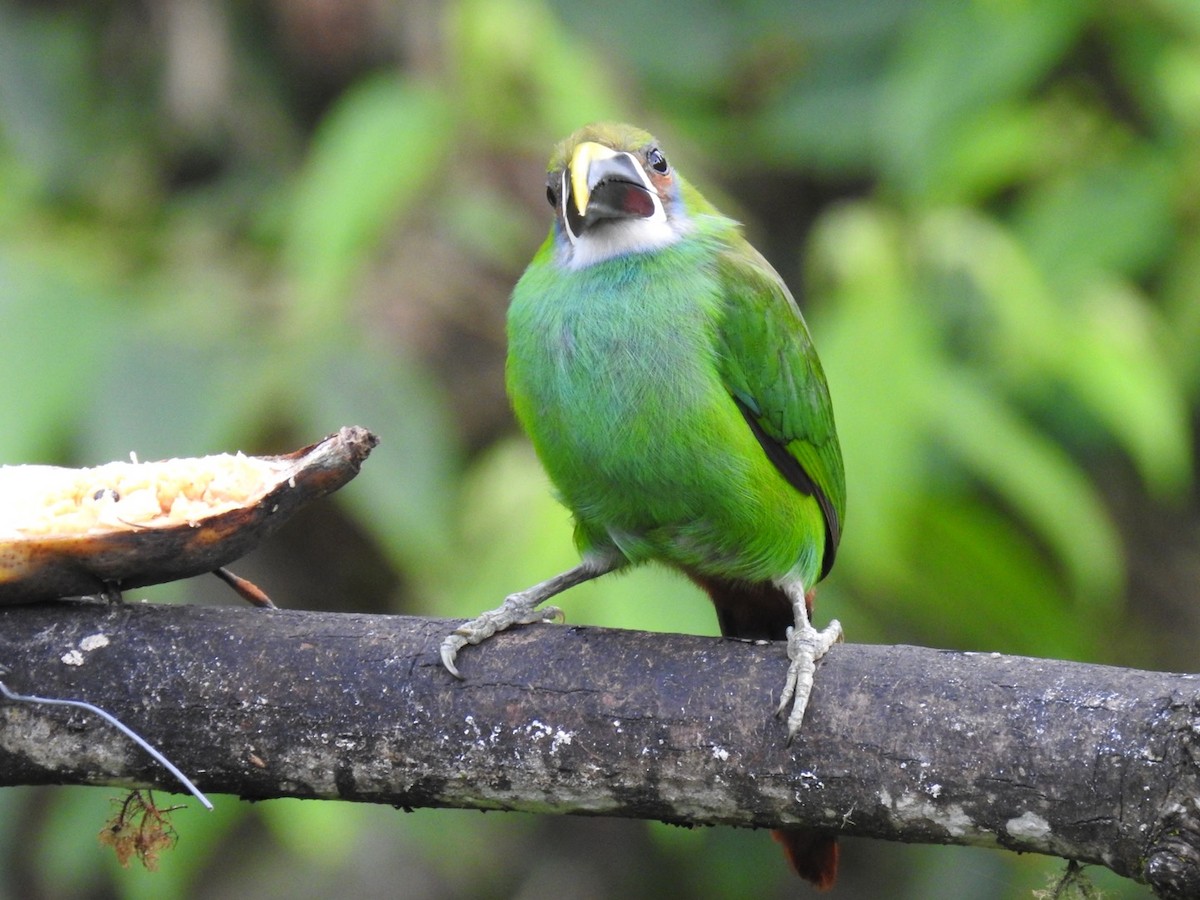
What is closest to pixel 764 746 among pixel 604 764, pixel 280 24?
pixel 604 764

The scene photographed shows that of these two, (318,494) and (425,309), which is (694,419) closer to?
(318,494)

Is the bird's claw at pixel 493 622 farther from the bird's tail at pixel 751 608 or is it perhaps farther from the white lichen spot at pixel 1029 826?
the white lichen spot at pixel 1029 826

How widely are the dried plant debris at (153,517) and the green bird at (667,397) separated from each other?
13.1 inches

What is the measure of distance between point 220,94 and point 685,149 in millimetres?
1511

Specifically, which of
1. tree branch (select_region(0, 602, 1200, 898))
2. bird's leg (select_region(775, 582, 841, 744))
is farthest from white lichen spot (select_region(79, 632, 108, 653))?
bird's leg (select_region(775, 582, 841, 744))

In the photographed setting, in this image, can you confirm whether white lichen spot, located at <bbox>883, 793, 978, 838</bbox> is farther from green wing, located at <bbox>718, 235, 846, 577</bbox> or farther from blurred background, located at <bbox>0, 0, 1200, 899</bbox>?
blurred background, located at <bbox>0, 0, 1200, 899</bbox>

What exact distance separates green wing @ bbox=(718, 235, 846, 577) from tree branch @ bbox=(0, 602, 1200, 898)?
50 centimetres

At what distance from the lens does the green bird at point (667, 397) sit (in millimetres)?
2375

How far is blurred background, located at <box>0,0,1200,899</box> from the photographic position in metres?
3.68

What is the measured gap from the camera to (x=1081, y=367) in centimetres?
373

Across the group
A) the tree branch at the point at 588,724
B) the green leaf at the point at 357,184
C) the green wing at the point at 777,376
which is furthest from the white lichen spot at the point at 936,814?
the green leaf at the point at 357,184

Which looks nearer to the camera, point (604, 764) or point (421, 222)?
point (604, 764)

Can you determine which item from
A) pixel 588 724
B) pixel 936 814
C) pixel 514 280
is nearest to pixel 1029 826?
pixel 936 814

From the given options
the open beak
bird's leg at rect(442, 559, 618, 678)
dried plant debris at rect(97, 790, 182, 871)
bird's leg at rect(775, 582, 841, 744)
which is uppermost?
the open beak
